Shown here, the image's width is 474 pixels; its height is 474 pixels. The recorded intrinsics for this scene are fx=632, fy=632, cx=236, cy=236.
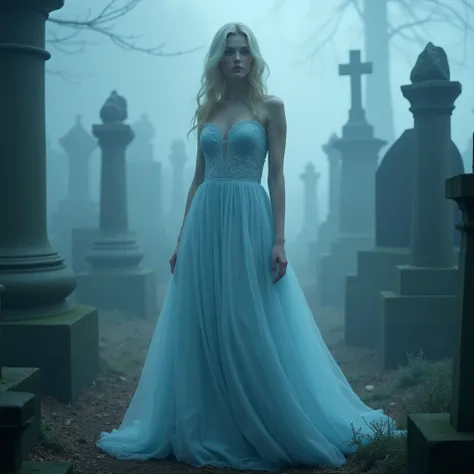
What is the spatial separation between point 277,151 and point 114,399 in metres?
2.34

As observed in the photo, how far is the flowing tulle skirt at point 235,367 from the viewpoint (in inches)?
116

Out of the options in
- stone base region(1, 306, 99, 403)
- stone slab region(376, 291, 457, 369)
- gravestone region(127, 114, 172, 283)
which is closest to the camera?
stone base region(1, 306, 99, 403)

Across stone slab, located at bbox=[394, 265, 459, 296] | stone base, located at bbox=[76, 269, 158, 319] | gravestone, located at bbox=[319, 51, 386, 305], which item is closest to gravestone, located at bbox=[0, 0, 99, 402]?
stone slab, located at bbox=[394, 265, 459, 296]

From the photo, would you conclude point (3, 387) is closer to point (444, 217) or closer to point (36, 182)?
point (36, 182)

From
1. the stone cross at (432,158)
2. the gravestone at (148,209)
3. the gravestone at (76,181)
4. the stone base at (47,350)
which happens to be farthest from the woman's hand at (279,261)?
the gravestone at (76,181)

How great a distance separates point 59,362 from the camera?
3980 millimetres

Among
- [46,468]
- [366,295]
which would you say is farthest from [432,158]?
[46,468]

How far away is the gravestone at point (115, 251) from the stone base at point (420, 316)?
4137 mm

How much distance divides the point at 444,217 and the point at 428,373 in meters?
1.51

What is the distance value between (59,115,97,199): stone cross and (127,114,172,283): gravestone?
1.49m

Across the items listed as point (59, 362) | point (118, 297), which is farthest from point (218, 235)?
point (118, 297)

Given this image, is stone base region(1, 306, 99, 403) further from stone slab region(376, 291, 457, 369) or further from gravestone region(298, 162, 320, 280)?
gravestone region(298, 162, 320, 280)

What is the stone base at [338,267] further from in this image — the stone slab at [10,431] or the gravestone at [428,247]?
the stone slab at [10,431]

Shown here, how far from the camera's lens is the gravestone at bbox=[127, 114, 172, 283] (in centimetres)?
1600
